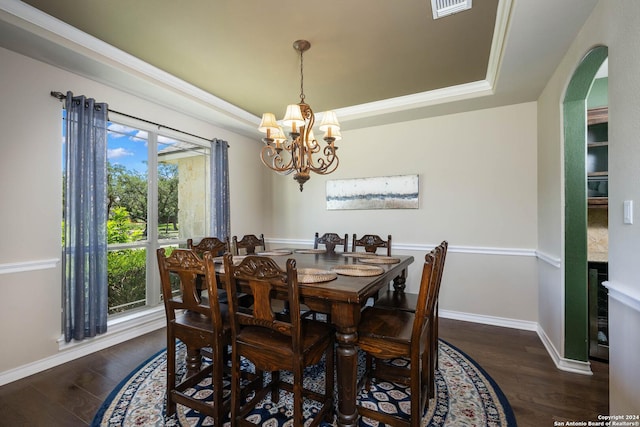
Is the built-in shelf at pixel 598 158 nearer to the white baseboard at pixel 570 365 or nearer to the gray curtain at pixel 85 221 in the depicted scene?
the white baseboard at pixel 570 365

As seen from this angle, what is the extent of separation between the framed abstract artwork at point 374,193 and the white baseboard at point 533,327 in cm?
144

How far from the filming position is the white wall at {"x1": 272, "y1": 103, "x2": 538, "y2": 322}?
3213mm

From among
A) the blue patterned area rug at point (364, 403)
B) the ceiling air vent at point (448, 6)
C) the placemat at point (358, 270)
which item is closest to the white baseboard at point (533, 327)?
the blue patterned area rug at point (364, 403)

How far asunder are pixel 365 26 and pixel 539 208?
2.59 metres

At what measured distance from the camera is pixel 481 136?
3.41m

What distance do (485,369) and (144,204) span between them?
3.68 meters

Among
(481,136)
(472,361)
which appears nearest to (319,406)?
(472,361)

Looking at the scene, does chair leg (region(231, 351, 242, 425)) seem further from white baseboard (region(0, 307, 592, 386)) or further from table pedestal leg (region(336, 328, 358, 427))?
white baseboard (region(0, 307, 592, 386))

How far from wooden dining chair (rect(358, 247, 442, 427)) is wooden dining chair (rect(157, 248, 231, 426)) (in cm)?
80

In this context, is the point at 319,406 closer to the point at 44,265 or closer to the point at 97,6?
the point at 44,265

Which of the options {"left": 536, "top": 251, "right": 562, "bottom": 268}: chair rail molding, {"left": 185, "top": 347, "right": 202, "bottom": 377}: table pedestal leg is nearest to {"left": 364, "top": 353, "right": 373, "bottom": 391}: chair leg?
{"left": 185, "top": 347, "right": 202, "bottom": 377}: table pedestal leg

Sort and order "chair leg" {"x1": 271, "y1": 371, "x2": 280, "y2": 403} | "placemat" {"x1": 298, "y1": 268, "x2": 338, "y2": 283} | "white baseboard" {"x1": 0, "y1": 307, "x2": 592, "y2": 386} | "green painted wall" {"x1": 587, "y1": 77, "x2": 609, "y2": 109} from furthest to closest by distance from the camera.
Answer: "green painted wall" {"x1": 587, "y1": 77, "x2": 609, "y2": 109}
"white baseboard" {"x1": 0, "y1": 307, "x2": 592, "y2": 386}
"chair leg" {"x1": 271, "y1": 371, "x2": 280, "y2": 403}
"placemat" {"x1": 298, "y1": 268, "x2": 338, "y2": 283}

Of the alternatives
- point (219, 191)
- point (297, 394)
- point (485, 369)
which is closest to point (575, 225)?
point (485, 369)

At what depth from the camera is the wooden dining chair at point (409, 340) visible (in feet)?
4.85
